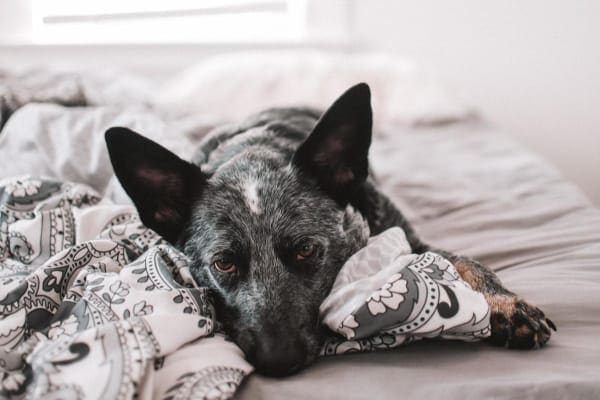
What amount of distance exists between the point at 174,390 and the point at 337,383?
0.27 m

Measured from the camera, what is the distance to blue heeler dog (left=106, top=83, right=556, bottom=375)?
3.75ft

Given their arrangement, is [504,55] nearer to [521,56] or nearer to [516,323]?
[521,56]

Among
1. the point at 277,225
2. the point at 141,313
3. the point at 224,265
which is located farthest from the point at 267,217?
the point at 141,313

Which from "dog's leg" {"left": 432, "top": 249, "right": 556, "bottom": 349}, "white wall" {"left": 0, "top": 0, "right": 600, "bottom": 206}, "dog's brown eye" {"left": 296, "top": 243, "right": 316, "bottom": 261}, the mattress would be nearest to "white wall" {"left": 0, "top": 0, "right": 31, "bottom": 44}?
"white wall" {"left": 0, "top": 0, "right": 600, "bottom": 206}

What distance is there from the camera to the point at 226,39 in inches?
170

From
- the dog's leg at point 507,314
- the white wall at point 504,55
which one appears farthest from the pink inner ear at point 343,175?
the white wall at point 504,55

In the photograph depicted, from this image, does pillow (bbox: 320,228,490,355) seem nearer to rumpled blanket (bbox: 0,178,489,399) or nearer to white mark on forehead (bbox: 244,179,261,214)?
rumpled blanket (bbox: 0,178,489,399)

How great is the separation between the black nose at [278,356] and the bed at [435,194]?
0.02m

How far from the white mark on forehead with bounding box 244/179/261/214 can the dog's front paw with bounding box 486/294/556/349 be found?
560 millimetres

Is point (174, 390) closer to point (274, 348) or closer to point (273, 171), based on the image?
point (274, 348)

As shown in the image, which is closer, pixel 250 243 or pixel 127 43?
pixel 250 243

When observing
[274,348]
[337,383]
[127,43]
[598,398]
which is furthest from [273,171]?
[127,43]

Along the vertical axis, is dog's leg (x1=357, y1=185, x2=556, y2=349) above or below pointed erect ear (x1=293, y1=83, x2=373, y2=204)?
below

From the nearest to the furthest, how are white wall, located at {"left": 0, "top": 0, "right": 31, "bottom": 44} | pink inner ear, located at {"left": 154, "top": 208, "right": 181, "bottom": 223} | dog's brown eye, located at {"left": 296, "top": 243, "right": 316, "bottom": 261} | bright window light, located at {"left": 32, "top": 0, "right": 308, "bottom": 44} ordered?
dog's brown eye, located at {"left": 296, "top": 243, "right": 316, "bottom": 261} → pink inner ear, located at {"left": 154, "top": 208, "right": 181, "bottom": 223} → white wall, located at {"left": 0, "top": 0, "right": 31, "bottom": 44} → bright window light, located at {"left": 32, "top": 0, "right": 308, "bottom": 44}
